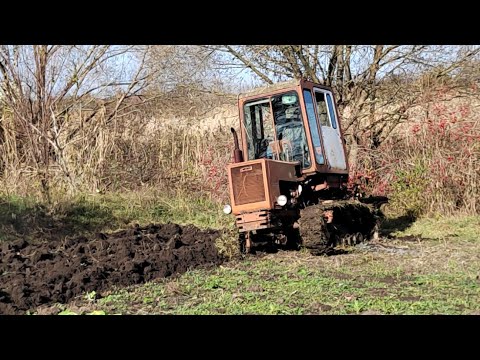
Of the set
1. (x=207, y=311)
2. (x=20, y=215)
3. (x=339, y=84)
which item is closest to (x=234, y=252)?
(x=207, y=311)

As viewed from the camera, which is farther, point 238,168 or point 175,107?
point 175,107

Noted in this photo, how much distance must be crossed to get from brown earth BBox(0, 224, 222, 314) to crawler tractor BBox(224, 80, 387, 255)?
3.20 feet

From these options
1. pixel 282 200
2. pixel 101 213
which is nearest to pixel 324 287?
pixel 282 200

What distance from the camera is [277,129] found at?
34.0 ft

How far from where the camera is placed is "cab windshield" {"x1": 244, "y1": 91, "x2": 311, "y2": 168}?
33.6 feet

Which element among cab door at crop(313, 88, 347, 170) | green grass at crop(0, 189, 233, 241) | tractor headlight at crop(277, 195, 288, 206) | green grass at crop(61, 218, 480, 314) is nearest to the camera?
green grass at crop(61, 218, 480, 314)

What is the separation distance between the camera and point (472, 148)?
1366 cm

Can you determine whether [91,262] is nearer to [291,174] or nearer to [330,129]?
[291,174]

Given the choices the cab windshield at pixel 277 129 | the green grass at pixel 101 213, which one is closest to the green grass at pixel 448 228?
the cab windshield at pixel 277 129

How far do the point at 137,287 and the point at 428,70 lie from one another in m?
10.9

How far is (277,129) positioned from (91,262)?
362 cm

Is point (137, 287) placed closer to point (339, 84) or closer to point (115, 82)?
point (339, 84)

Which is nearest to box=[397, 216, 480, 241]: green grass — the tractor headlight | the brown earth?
the tractor headlight

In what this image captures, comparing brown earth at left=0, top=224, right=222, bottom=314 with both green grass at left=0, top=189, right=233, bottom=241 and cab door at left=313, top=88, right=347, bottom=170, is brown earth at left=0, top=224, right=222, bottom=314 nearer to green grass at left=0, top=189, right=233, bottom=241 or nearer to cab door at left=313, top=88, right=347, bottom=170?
green grass at left=0, top=189, right=233, bottom=241
